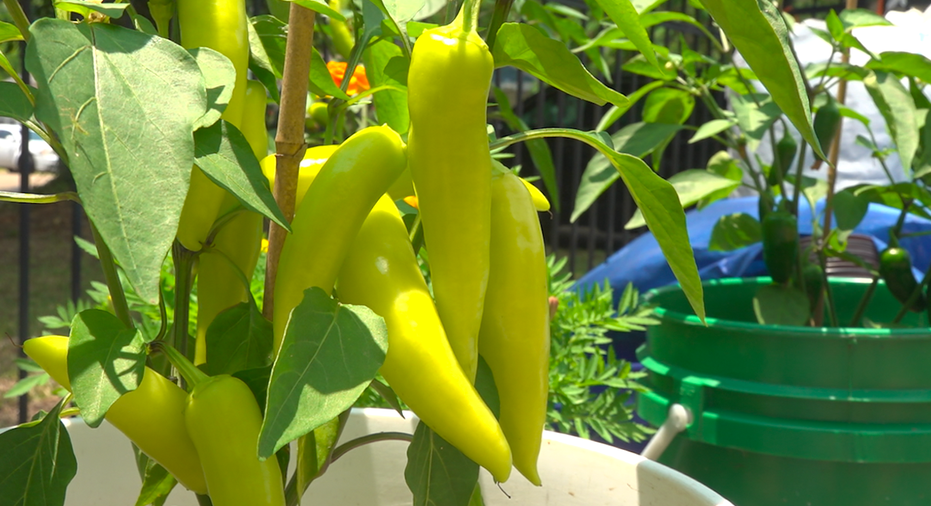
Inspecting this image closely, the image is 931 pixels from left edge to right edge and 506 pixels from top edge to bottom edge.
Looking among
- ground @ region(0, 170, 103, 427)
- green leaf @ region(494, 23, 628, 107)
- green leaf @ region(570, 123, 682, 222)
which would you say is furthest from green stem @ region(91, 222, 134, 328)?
ground @ region(0, 170, 103, 427)

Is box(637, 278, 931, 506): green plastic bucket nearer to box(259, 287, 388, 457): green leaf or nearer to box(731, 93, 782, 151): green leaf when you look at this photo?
box(731, 93, 782, 151): green leaf

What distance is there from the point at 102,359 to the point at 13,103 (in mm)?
105


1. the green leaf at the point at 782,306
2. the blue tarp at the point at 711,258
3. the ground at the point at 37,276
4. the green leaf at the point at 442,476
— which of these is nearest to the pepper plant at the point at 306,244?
the green leaf at the point at 442,476

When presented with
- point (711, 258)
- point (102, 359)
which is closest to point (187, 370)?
point (102, 359)

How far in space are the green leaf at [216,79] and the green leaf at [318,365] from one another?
75mm

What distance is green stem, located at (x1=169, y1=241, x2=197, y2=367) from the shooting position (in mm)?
386

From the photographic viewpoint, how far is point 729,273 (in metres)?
1.42

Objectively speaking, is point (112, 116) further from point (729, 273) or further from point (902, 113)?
point (729, 273)

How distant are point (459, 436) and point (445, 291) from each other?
0.06m

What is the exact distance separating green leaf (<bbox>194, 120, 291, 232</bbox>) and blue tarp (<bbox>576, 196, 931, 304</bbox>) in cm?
109

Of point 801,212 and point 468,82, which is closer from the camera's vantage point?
point 468,82

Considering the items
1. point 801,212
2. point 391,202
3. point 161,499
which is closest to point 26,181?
point 161,499

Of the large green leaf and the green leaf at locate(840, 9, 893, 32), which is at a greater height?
the green leaf at locate(840, 9, 893, 32)

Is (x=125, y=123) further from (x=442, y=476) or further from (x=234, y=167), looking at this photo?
(x=442, y=476)
